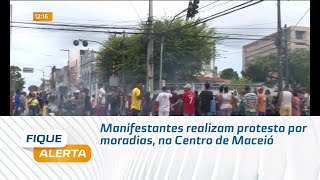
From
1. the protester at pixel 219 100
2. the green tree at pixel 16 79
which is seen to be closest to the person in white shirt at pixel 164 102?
the protester at pixel 219 100

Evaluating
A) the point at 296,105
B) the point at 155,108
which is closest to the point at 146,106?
the point at 155,108

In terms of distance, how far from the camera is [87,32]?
379cm

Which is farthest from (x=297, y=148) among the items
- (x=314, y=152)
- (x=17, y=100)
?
(x=17, y=100)

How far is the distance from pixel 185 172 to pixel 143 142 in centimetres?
33

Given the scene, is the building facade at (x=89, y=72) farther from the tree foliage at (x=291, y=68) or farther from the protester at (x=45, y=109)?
the tree foliage at (x=291, y=68)

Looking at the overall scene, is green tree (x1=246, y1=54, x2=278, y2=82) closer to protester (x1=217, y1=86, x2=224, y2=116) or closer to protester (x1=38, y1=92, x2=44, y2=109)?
protester (x1=217, y1=86, x2=224, y2=116)

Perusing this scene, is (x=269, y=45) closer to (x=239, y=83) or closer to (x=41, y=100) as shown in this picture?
(x=239, y=83)

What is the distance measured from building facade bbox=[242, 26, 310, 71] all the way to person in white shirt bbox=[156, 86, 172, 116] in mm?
542

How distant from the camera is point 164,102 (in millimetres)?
3695

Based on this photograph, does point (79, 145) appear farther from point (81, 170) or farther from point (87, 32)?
point (87, 32)

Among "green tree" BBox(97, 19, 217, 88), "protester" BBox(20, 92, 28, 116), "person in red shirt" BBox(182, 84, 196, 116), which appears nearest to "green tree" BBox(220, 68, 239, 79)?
"green tree" BBox(97, 19, 217, 88)

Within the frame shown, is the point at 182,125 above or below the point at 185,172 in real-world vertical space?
above

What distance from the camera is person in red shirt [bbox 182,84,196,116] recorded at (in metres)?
3.71

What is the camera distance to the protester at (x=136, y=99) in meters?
3.69
